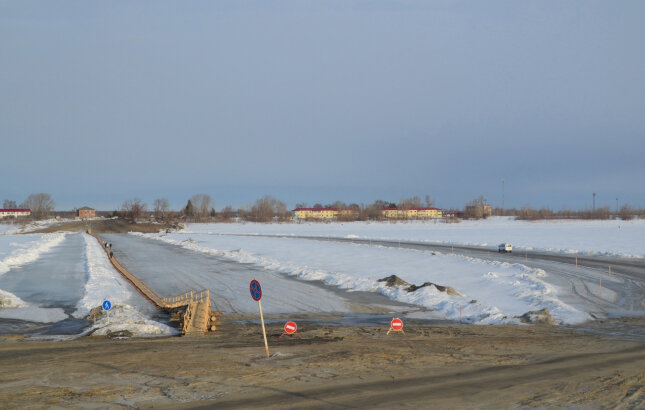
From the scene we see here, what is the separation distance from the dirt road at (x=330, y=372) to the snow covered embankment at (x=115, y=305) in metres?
1.48

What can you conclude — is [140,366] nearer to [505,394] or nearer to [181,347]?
[181,347]

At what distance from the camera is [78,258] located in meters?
49.3

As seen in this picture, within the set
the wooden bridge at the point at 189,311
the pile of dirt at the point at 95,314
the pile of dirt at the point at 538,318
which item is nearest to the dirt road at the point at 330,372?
the wooden bridge at the point at 189,311

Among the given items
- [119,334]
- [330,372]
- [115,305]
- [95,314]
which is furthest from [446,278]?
[330,372]

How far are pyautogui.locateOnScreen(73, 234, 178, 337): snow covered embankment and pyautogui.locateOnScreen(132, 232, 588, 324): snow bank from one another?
11.0 meters

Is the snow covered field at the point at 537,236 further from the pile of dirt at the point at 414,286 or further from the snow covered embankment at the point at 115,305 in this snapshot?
the snow covered embankment at the point at 115,305

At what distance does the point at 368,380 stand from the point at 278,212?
18363cm

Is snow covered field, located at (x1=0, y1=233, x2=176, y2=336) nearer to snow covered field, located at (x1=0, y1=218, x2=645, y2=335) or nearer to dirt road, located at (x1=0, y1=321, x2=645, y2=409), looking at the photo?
snow covered field, located at (x1=0, y1=218, x2=645, y2=335)

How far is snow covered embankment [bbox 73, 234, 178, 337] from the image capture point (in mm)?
17516

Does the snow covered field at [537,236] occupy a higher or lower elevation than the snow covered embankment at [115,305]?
Answer: higher

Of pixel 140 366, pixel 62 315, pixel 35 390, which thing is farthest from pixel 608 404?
pixel 62 315

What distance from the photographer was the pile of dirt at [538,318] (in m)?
20.0

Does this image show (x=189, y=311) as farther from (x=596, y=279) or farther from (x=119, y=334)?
(x=596, y=279)

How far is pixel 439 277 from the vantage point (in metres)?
34.1
